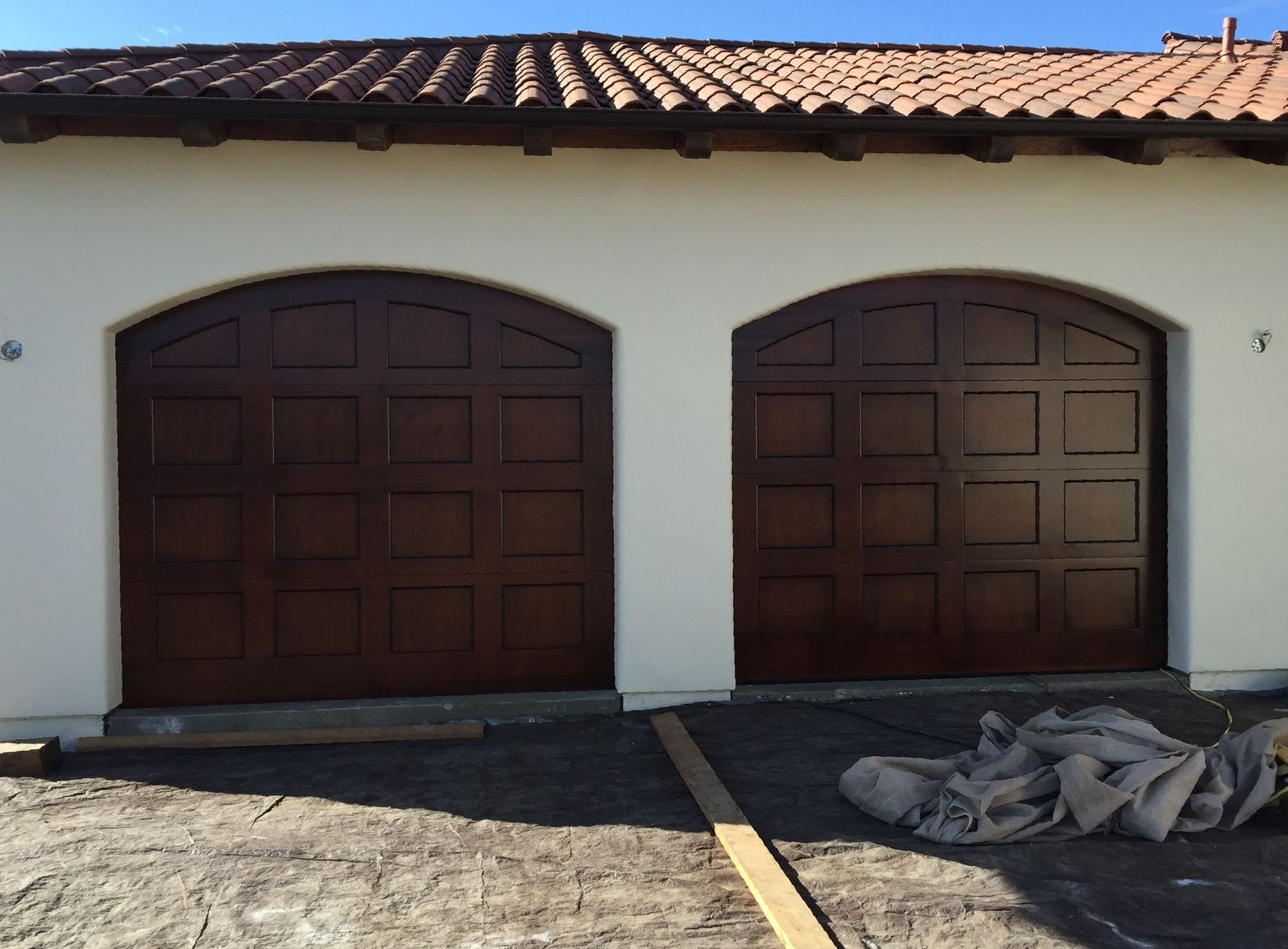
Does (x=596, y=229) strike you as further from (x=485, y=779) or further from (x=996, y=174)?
(x=485, y=779)

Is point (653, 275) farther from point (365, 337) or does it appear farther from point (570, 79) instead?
point (365, 337)

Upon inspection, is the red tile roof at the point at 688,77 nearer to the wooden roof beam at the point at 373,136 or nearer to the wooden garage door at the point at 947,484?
the wooden roof beam at the point at 373,136

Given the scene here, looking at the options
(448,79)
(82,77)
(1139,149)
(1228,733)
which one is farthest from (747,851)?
(82,77)

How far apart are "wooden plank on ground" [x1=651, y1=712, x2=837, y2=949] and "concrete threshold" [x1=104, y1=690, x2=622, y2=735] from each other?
0.69 meters

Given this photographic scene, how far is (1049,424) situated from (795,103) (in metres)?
2.55

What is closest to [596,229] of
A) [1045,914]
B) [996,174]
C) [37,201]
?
[996,174]

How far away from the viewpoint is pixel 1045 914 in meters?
3.54

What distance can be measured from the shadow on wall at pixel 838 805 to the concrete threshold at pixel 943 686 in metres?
0.10

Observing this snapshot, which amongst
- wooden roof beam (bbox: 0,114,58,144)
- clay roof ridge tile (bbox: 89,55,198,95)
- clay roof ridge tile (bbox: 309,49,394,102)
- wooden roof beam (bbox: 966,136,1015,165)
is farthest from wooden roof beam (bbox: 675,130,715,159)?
wooden roof beam (bbox: 0,114,58,144)

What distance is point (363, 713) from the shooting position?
592cm

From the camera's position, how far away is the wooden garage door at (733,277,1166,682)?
252 inches

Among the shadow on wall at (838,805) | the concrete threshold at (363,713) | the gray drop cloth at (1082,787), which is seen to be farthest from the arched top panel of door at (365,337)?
the gray drop cloth at (1082,787)

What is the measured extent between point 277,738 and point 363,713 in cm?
48

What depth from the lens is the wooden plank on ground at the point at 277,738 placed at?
18.4 feet
